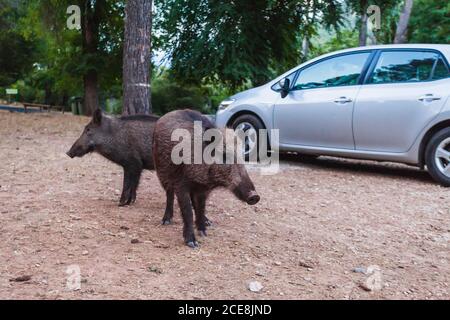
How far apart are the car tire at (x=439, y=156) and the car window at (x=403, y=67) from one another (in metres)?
0.85

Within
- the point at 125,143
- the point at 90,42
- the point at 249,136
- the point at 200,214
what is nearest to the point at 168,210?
the point at 200,214

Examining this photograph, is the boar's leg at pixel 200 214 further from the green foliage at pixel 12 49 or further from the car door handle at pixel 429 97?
the green foliage at pixel 12 49

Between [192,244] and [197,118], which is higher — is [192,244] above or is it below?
below

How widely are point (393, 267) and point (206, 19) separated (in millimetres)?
10109

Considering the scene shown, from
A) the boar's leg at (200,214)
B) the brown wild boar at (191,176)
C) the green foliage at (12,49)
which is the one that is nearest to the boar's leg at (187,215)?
the brown wild boar at (191,176)

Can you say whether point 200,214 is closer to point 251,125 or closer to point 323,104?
point 323,104

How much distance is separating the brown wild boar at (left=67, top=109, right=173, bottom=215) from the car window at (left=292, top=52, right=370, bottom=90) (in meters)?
3.32

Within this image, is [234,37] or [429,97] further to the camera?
[234,37]

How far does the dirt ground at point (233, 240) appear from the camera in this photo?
11.5 feet

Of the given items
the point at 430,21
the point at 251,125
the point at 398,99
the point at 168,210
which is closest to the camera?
the point at 168,210

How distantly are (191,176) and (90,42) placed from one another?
14.5 m

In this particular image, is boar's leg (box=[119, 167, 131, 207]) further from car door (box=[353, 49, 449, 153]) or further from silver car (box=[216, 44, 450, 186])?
car door (box=[353, 49, 449, 153])

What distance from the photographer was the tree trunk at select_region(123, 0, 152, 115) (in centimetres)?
800

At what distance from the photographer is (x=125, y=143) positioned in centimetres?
561
